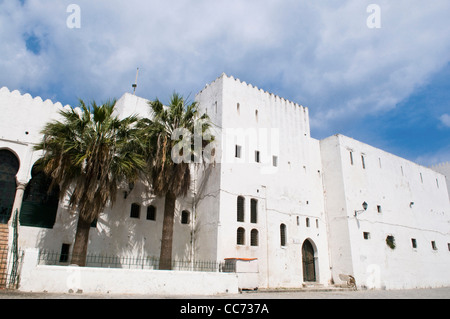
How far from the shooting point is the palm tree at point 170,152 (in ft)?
47.6

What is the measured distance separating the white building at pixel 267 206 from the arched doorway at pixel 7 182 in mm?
47

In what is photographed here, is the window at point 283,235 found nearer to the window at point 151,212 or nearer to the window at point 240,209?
the window at point 240,209

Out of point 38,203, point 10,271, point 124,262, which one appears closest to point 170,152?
point 124,262

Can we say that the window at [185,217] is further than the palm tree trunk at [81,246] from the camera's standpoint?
Yes

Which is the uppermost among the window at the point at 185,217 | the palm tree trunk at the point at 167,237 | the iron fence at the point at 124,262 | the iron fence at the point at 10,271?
the window at the point at 185,217

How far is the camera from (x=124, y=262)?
15.7 m

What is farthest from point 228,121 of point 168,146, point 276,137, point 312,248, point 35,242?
point 35,242

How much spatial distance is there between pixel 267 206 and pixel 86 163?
33.6 ft

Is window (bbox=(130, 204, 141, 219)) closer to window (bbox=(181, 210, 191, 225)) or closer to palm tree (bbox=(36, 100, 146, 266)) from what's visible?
window (bbox=(181, 210, 191, 225))

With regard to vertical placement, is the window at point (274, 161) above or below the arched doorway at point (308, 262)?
above

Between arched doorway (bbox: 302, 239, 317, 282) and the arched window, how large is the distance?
14.2 metres

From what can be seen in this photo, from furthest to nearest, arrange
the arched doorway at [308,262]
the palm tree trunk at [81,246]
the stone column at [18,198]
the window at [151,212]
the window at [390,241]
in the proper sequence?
the window at [390,241]
the arched doorway at [308,262]
the window at [151,212]
the stone column at [18,198]
the palm tree trunk at [81,246]

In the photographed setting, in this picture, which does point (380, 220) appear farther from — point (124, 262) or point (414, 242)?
point (124, 262)

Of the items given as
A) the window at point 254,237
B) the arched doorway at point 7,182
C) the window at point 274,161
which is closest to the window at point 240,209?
the window at point 254,237
